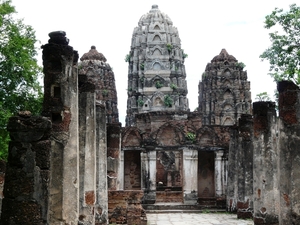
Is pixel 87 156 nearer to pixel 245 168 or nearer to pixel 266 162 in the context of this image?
pixel 266 162

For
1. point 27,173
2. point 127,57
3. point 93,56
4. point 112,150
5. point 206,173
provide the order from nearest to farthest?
point 27,173 < point 112,150 < point 206,173 < point 93,56 < point 127,57

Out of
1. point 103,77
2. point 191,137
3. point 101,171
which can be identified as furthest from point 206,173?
point 103,77

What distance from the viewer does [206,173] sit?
27859mm

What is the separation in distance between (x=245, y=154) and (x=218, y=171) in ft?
22.9

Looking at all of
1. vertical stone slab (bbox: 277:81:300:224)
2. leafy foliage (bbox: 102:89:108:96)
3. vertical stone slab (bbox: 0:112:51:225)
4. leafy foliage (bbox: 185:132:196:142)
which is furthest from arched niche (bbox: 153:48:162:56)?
vertical stone slab (bbox: 0:112:51:225)

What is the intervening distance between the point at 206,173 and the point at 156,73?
16903mm

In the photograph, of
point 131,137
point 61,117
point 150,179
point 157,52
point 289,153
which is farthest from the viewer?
point 157,52

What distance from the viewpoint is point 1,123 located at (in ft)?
63.7

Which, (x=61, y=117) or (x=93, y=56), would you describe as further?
(x=93, y=56)

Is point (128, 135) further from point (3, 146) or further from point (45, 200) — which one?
point (45, 200)

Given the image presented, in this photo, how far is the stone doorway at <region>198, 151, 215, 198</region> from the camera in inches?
1088

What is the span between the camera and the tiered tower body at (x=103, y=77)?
4051cm

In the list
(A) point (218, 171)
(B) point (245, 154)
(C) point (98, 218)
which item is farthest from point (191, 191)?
(C) point (98, 218)

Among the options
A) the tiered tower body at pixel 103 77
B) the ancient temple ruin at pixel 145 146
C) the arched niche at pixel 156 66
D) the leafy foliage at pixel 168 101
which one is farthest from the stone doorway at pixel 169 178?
the arched niche at pixel 156 66
